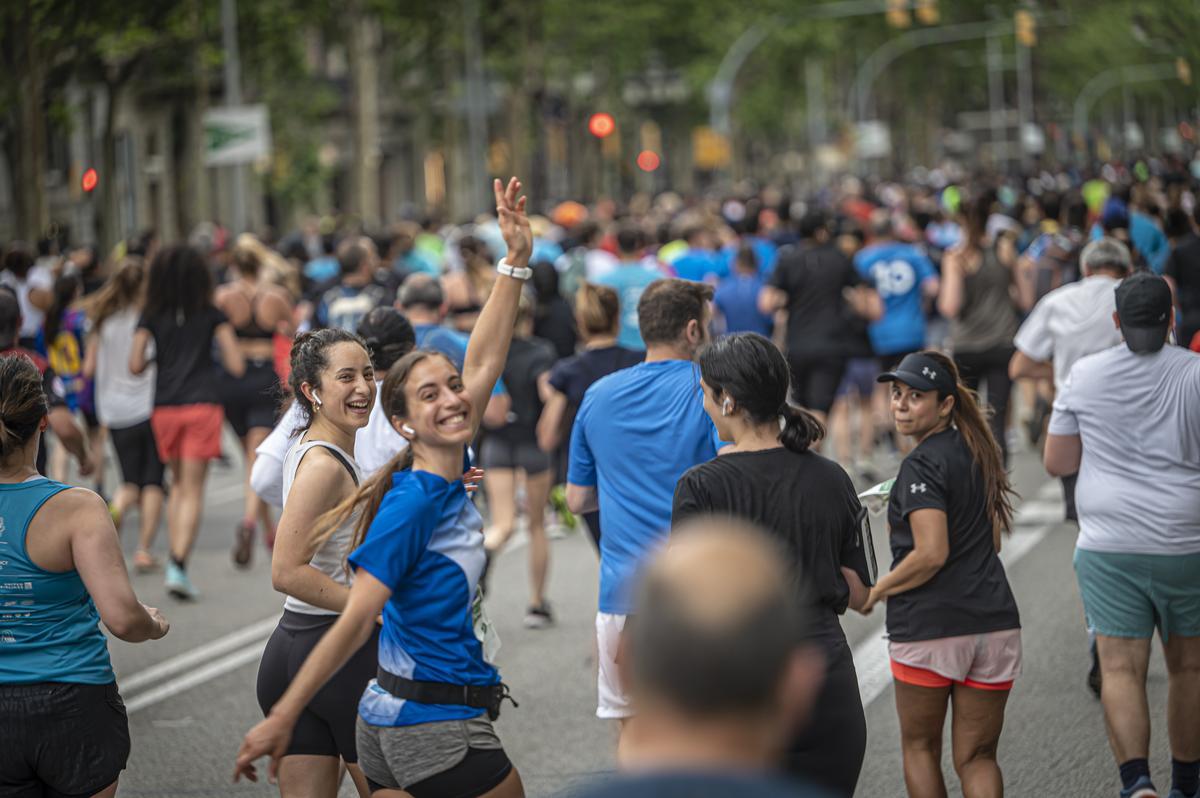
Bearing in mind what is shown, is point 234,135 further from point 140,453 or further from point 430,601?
point 430,601

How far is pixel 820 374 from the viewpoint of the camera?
14039 mm

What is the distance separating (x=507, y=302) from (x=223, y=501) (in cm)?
1010

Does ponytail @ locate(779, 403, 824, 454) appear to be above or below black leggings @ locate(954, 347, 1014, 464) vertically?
above

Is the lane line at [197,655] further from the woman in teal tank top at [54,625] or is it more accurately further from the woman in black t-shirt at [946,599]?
the woman in black t-shirt at [946,599]

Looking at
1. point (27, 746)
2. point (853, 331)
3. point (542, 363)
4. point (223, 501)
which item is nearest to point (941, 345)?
point (853, 331)

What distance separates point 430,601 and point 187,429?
23.1 feet

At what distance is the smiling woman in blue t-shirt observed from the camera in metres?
4.40

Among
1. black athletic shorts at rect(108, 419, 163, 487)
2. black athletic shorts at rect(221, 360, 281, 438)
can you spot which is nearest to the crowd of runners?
black athletic shorts at rect(108, 419, 163, 487)

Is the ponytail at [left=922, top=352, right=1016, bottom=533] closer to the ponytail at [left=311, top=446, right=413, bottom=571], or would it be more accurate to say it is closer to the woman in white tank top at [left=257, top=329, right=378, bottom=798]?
the woman in white tank top at [left=257, top=329, right=378, bottom=798]

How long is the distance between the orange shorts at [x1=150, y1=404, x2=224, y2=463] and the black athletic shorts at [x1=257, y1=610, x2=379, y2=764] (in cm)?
614

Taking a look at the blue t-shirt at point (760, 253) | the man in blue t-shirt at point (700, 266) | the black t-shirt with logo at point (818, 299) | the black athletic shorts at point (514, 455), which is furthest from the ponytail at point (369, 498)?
the blue t-shirt at point (760, 253)

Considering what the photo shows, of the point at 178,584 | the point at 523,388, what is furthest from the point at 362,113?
the point at 523,388

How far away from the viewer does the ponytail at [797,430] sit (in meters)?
4.80

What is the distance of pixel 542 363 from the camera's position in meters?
10.5
